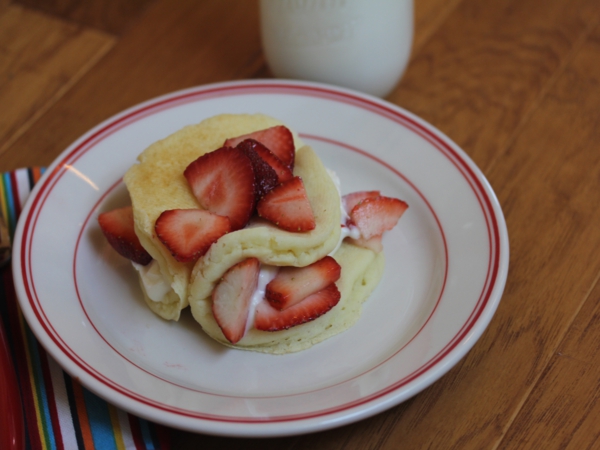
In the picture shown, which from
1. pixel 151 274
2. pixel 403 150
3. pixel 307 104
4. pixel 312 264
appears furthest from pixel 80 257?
pixel 403 150

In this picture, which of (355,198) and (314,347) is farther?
(355,198)

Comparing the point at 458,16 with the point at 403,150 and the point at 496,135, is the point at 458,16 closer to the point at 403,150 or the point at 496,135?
the point at 496,135

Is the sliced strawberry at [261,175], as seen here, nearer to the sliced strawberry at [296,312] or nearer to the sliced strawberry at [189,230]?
the sliced strawberry at [189,230]

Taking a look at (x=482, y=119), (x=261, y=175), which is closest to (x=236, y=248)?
(x=261, y=175)

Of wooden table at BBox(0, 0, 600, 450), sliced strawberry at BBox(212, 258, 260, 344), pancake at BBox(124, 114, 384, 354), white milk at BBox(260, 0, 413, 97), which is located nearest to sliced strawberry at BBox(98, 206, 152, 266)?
pancake at BBox(124, 114, 384, 354)

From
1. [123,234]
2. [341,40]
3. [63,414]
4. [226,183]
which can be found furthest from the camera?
[341,40]

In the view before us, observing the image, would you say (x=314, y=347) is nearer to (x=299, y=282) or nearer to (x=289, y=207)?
(x=299, y=282)
